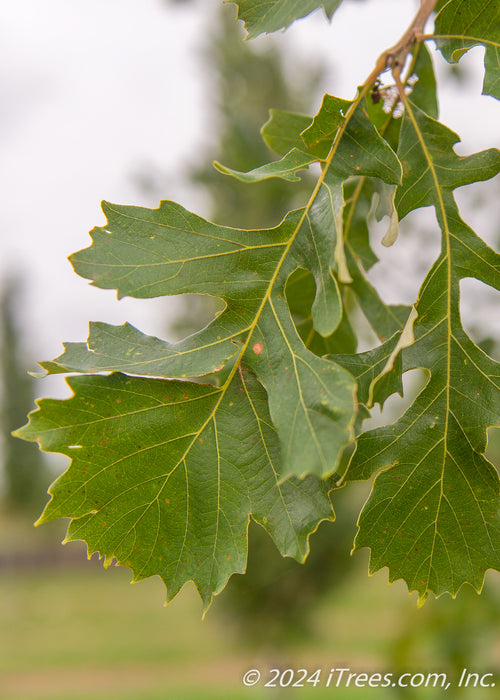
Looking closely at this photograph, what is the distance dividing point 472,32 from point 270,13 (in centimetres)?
29

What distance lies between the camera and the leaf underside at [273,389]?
0.85 metres

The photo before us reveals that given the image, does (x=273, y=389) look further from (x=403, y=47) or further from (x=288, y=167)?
(x=403, y=47)

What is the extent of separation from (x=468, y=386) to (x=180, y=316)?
12062 millimetres

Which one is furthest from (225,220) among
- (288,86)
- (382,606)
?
(382,606)

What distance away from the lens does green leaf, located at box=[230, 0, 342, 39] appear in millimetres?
922

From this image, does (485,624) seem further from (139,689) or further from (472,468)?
(139,689)

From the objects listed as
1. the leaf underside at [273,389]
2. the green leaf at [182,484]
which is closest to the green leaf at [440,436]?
the leaf underside at [273,389]

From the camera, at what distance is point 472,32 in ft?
3.17

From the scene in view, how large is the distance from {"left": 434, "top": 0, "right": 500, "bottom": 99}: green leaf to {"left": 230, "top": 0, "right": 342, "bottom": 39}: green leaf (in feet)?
0.62

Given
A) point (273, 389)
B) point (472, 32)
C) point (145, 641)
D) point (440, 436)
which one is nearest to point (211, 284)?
point (273, 389)

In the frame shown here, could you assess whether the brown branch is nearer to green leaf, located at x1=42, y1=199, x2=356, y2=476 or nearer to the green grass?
green leaf, located at x1=42, y1=199, x2=356, y2=476

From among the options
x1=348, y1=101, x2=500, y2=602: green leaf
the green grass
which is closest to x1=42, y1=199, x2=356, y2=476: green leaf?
x1=348, y1=101, x2=500, y2=602: green leaf

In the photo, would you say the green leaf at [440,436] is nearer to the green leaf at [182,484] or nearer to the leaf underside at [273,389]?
the leaf underside at [273,389]

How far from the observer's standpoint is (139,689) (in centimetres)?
1559
